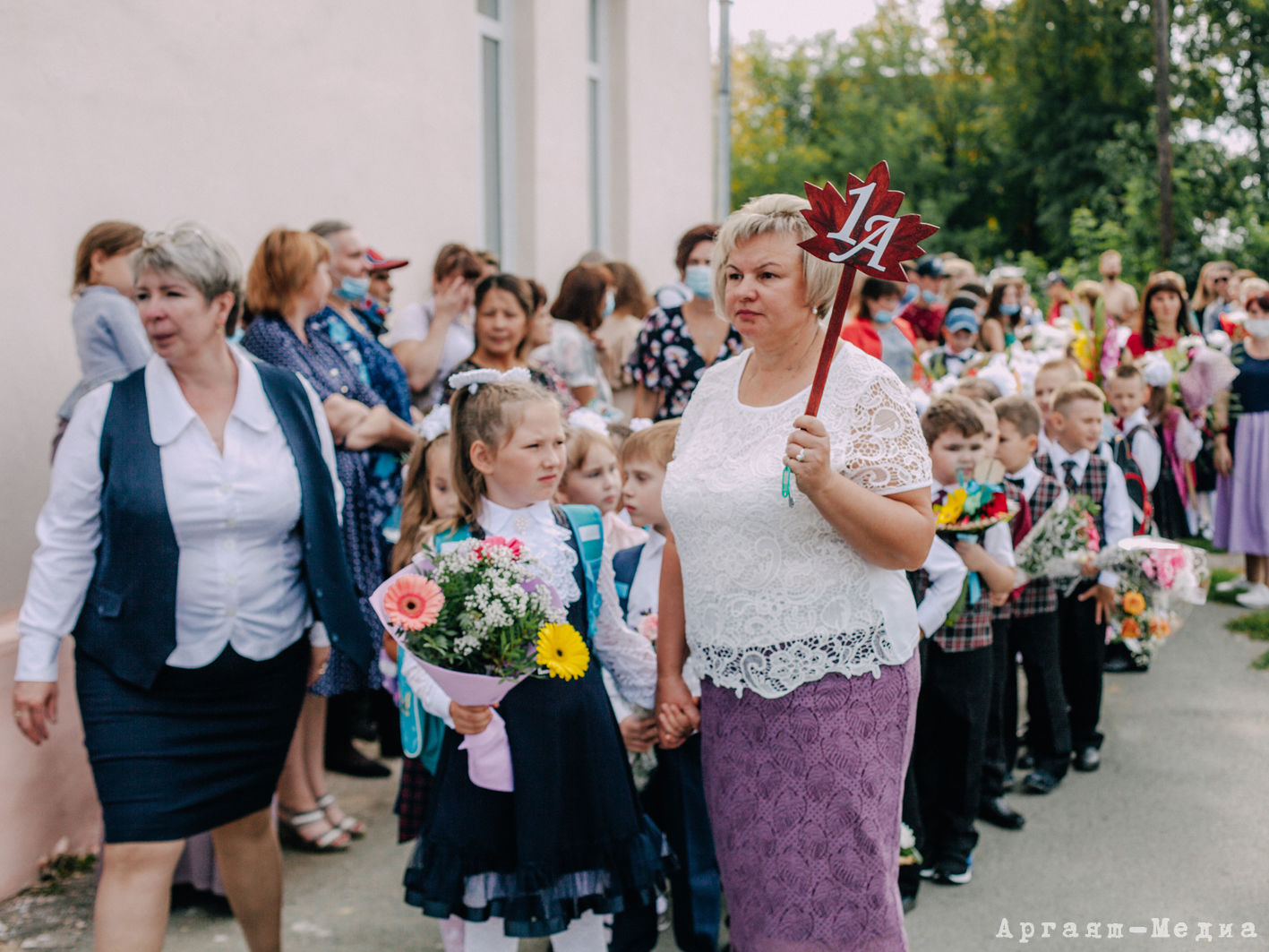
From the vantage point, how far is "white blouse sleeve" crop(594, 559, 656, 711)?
320cm

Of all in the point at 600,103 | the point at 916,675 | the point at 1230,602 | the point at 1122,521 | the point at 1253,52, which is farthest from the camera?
the point at 1253,52

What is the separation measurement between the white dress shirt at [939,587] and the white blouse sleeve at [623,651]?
1.10 m

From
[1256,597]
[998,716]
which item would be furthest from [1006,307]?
[998,716]

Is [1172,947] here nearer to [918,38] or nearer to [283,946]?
[283,946]

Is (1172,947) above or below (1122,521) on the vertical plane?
below

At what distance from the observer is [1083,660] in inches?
210

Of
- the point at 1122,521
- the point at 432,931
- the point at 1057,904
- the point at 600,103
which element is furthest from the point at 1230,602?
the point at 432,931

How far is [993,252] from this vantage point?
114 feet

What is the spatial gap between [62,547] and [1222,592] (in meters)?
8.27

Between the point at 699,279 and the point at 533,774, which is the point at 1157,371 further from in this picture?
the point at 533,774

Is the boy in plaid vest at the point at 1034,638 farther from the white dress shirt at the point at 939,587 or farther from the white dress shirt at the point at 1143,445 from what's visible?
the white dress shirt at the point at 1143,445

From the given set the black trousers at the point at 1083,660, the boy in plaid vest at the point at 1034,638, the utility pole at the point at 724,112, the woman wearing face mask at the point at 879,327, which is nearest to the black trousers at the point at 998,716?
the boy in plaid vest at the point at 1034,638

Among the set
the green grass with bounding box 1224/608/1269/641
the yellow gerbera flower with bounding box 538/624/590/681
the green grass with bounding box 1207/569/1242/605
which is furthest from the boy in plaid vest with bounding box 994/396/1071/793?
the green grass with bounding box 1207/569/1242/605

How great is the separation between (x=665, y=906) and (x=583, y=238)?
578cm
